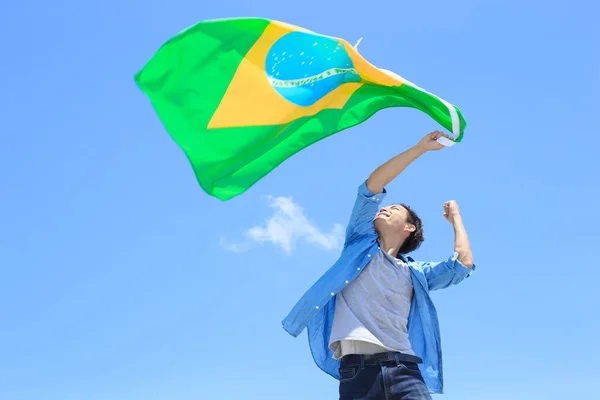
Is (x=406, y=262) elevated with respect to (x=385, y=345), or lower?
elevated

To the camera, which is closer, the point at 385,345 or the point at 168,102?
the point at 385,345

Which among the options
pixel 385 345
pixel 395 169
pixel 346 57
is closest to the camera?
pixel 385 345

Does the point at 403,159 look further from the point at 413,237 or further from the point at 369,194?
the point at 413,237

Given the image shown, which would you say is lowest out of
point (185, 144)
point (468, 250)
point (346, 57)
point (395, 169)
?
point (468, 250)

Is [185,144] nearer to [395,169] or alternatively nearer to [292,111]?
[292,111]

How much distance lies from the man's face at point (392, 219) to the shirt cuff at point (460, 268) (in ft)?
2.02

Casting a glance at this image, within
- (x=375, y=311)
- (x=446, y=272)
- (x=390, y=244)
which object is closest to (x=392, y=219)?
(x=390, y=244)

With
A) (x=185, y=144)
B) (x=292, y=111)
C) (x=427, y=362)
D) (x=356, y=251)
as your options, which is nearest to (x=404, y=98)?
(x=292, y=111)

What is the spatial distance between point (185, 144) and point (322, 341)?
214 centimetres

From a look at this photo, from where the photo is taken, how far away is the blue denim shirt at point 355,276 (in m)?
5.46

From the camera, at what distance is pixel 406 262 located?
5824mm

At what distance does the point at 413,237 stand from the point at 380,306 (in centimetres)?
113

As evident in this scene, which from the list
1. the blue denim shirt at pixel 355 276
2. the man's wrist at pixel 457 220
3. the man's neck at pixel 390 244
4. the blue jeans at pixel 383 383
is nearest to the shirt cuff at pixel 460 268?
the blue denim shirt at pixel 355 276

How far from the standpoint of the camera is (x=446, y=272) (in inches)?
220
